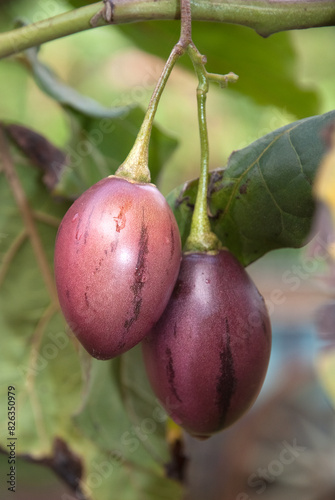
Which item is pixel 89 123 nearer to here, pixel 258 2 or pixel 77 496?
pixel 258 2

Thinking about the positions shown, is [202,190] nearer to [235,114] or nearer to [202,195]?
[202,195]

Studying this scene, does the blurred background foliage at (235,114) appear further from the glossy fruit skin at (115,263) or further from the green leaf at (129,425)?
the glossy fruit skin at (115,263)

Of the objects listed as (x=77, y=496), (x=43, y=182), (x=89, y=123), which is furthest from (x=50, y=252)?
(x=77, y=496)

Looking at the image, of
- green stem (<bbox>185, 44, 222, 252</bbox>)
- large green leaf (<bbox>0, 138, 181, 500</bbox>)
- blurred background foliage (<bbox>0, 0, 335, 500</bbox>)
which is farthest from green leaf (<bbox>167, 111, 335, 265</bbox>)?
large green leaf (<bbox>0, 138, 181, 500</bbox>)

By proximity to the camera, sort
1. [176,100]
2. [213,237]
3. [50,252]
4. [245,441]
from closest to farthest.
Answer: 1. [213,237]
2. [50,252]
3. [176,100]
4. [245,441]

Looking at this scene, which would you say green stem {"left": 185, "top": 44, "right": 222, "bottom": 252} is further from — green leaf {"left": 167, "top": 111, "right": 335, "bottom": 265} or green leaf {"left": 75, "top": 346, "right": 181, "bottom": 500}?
green leaf {"left": 75, "top": 346, "right": 181, "bottom": 500}
